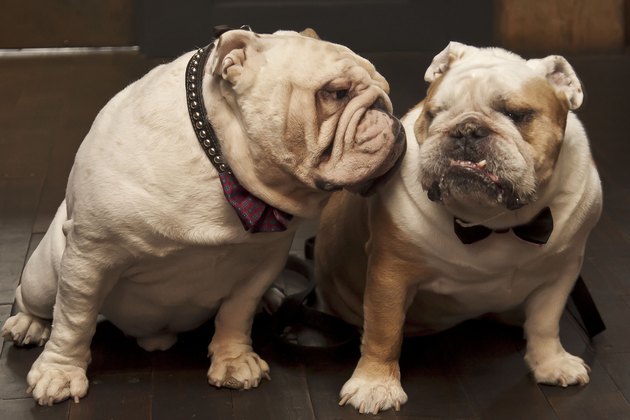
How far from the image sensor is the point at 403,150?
2.47m

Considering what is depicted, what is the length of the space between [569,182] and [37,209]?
179 cm

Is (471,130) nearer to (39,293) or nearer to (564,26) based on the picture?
(39,293)

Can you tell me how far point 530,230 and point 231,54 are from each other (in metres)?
0.71

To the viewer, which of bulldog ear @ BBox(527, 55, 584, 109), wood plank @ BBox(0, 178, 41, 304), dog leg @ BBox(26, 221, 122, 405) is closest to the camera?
bulldog ear @ BBox(527, 55, 584, 109)

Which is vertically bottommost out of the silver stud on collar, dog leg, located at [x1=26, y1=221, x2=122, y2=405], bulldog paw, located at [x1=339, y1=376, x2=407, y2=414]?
bulldog paw, located at [x1=339, y1=376, x2=407, y2=414]

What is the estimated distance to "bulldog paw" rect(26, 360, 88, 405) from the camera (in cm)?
260

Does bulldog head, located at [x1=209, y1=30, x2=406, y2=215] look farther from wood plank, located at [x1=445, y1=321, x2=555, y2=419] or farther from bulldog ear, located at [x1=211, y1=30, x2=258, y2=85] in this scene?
wood plank, located at [x1=445, y1=321, x2=555, y2=419]

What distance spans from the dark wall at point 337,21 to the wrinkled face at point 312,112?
102 inches

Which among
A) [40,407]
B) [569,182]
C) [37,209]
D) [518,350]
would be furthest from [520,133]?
[37,209]

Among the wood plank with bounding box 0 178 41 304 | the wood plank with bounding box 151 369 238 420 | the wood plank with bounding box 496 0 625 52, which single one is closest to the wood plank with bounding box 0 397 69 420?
the wood plank with bounding box 151 369 238 420

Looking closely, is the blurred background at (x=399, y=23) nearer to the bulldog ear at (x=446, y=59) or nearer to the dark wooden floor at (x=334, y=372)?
the dark wooden floor at (x=334, y=372)

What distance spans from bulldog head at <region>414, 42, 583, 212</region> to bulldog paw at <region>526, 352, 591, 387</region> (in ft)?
1.56

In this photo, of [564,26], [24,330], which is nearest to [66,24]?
[564,26]

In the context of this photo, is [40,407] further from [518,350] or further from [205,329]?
[518,350]
